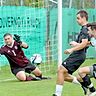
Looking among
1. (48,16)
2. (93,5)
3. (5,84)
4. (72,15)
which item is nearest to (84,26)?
(5,84)

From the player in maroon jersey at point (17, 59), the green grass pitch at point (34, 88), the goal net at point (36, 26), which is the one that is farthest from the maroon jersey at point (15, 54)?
the goal net at point (36, 26)

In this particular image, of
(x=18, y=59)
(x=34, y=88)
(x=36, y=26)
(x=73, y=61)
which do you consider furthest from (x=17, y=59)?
(x=36, y=26)

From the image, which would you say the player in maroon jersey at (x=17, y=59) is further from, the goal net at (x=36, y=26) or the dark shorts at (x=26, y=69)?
the goal net at (x=36, y=26)

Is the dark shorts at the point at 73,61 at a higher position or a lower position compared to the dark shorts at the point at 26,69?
higher

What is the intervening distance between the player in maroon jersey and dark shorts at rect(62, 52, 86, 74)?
9.54ft

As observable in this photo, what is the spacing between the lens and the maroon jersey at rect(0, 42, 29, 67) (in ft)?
40.1

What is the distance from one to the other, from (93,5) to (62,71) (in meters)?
14.0

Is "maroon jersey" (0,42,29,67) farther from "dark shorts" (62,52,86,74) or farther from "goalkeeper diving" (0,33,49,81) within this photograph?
"dark shorts" (62,52,86,74)

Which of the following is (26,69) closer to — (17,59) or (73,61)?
(17,59)

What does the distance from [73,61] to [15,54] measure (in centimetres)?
331

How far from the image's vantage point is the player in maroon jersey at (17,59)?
12160mm

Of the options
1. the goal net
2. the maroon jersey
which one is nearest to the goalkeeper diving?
→ the maroon jersey

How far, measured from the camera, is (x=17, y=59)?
486 inches

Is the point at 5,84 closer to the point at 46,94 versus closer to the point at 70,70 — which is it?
the point at 46,94
